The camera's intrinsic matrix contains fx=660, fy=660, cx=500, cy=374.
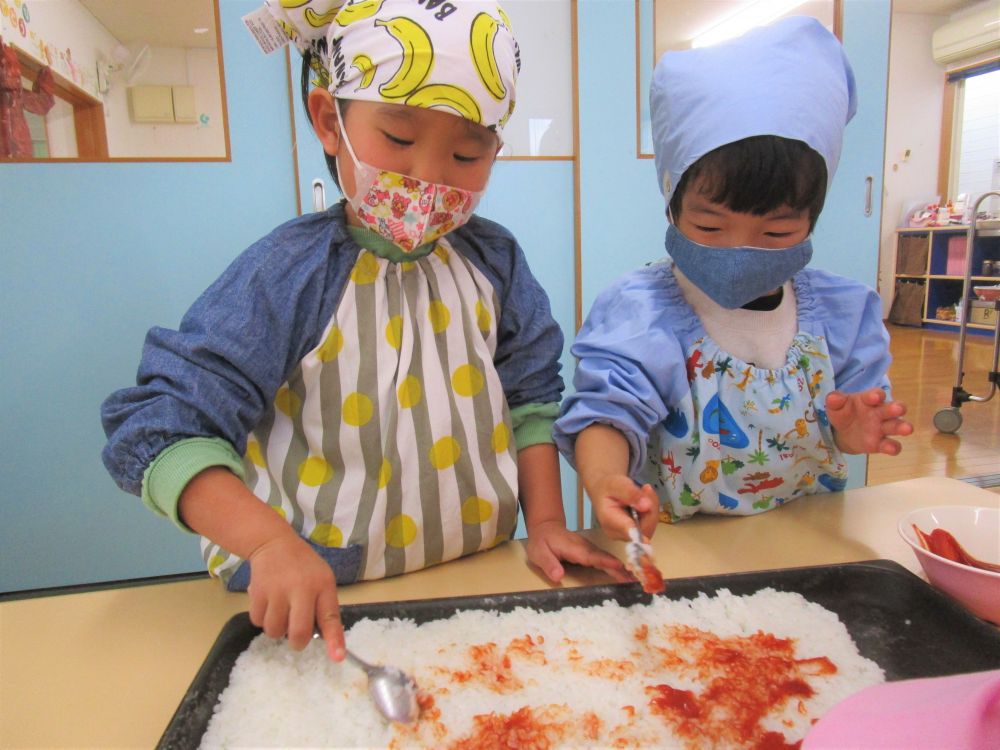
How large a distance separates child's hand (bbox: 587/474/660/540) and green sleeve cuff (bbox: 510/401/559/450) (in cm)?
17

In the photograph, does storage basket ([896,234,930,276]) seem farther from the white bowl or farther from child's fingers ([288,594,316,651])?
child's fingers ([288,594,316,651])

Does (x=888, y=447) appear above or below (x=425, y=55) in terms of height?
below

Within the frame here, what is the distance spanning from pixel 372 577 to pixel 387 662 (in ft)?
0.60

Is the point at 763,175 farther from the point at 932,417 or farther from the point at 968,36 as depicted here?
the point at 968,36

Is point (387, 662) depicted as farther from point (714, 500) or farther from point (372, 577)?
point (714, 500)

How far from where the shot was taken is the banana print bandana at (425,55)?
2.09 ft

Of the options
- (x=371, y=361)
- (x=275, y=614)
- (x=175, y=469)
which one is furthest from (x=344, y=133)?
(x=275, y=614)

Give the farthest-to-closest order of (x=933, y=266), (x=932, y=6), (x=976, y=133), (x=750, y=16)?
(x=976, y=133) < (x=933, y=266) < (x=932, y=6) < (x=750, y=16)

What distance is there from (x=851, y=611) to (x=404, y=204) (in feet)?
1.94

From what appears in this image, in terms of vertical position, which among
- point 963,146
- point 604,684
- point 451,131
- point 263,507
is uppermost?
point 963,146

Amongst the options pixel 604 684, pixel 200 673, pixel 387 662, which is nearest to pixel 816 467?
pixel 604 684

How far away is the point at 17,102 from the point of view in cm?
158

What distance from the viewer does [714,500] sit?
34.3 inches

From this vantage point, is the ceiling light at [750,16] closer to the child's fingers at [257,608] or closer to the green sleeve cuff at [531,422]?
the green sleeve cuff at [531,422]
